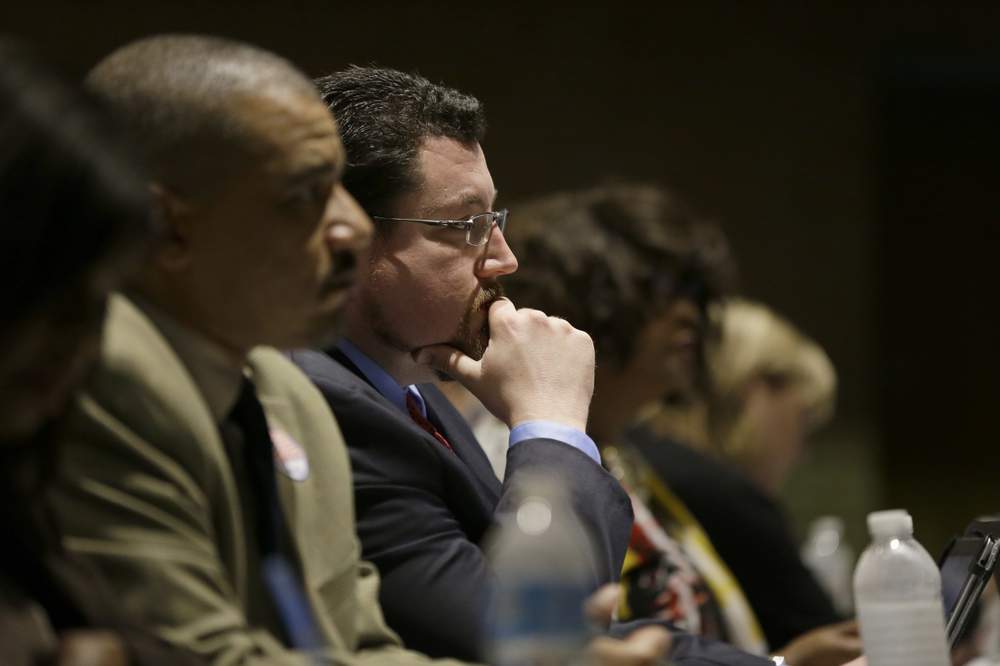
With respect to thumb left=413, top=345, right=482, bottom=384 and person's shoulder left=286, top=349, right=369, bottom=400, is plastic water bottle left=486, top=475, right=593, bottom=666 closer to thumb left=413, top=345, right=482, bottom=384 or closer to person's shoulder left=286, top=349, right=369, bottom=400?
person's shoulder left=286, top=349, right=369, bottom=400

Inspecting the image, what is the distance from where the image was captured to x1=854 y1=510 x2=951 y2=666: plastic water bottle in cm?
176

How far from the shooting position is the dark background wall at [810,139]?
5645 mm

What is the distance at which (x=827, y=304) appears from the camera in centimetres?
643

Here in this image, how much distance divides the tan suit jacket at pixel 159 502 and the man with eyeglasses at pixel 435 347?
43 centimetres

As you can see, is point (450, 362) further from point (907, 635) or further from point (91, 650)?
point (91, 650)

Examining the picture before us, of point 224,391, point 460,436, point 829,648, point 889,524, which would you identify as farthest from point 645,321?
point 224,391

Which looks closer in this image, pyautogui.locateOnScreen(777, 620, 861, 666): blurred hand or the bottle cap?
the bottle cap

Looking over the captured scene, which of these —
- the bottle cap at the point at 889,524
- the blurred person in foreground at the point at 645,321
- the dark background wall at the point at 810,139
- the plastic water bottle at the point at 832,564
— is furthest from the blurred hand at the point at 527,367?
the dark background wall at the point at 810,139

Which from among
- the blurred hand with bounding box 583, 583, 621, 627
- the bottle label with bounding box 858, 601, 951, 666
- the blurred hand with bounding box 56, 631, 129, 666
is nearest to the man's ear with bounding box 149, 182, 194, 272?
the blurred hand with bounding box 56, 631, 129, 666

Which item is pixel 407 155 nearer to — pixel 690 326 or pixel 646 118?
pixel 690 326

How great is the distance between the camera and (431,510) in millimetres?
1898

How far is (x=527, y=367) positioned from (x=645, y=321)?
1656mm

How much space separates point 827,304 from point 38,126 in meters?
5.53

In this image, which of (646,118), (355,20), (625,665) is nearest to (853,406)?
(646,118)
